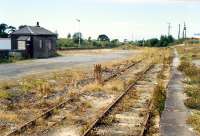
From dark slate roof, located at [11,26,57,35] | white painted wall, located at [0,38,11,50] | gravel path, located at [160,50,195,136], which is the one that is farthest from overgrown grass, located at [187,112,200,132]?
white painted wall, located at [0,38,11,50]

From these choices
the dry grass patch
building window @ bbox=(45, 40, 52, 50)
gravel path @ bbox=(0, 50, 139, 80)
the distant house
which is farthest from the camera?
building window @ bbox=(45, 40, 52, 50)

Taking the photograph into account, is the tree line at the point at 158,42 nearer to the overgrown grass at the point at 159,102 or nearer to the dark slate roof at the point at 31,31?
the dark slate roof at the point at 31,31

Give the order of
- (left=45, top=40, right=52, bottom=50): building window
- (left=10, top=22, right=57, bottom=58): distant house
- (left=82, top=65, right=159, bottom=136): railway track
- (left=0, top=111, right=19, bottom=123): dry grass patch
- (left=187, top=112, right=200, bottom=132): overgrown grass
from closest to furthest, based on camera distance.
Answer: (left=82, top=65, right=159, bottom=136): railway track, (left=187, top=112, right=200, bottom=132): overgrown grass, (left=0, top=111, right=19, bottom=123): dry grass patch, (left=10, top=22, right=57, bottom=58): distant house, (left=45, top=40, right=52, bottom=50): building window

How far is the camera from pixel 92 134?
11250mm

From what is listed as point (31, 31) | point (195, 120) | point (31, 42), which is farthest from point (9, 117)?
point (31, 31)

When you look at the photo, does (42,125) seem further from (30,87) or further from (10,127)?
(30,87)

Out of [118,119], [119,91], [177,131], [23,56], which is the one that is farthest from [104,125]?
[23,56]

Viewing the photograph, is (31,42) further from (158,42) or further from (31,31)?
(158,42)

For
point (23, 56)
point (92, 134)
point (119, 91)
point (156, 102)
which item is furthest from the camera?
point (23, 56)

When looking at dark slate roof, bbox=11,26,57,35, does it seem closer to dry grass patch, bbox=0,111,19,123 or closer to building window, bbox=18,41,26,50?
building window, bbox=18,41,26,50

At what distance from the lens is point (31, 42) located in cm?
4709

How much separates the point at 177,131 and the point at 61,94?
8.25 metres

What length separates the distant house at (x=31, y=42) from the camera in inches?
1844

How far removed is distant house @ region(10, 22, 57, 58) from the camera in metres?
46.8
